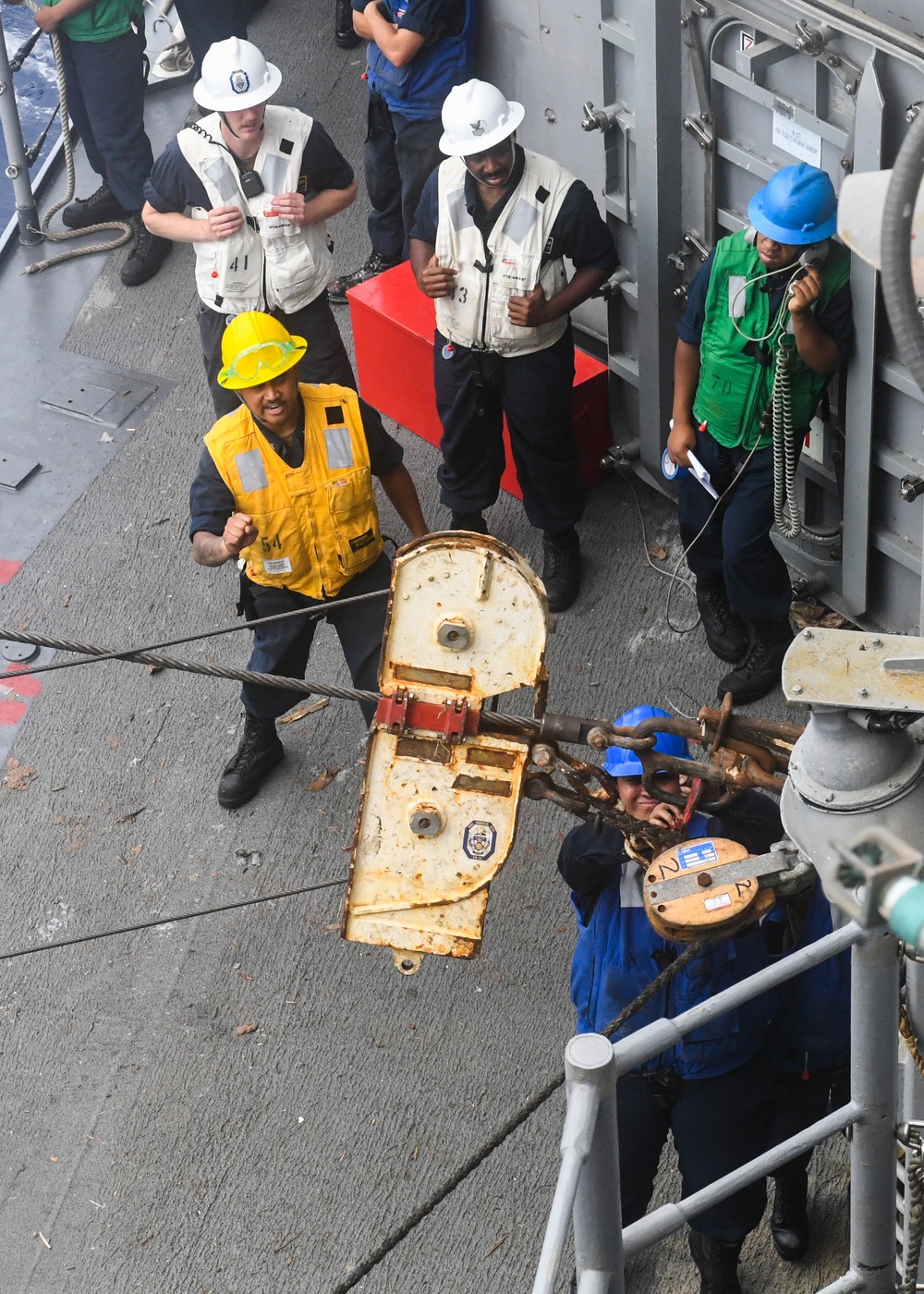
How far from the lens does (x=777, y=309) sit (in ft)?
17.6

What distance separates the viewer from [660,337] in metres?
6.58

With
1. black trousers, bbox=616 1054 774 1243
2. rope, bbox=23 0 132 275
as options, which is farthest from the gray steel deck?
rope, bbox=23 0 132 275

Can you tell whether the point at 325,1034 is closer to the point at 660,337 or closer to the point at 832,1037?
the point at 832,1037

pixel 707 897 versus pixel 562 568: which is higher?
pixel 707 897

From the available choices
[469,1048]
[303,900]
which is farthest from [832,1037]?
[303,900]

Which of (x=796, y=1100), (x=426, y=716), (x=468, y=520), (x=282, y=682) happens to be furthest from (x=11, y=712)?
(x=426, y=716)

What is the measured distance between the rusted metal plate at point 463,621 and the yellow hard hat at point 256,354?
2291 mm

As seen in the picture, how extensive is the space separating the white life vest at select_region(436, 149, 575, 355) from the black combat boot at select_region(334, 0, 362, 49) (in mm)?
4138

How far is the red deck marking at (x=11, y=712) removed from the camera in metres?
6.81

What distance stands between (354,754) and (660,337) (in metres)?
2.19

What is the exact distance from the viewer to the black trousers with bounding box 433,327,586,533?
20.8 feet

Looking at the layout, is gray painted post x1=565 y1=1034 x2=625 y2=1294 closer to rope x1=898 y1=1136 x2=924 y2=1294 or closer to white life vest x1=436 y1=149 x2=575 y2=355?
rope x1=898 y1=1136 x2=924 y2=1294

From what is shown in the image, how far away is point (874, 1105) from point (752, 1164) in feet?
0.89

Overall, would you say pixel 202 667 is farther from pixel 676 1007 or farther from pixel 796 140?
pixel 796 140
